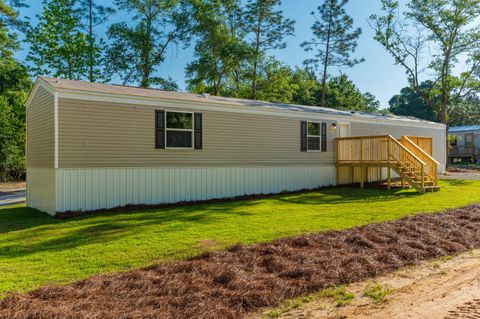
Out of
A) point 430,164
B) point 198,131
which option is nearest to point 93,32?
point 198,131

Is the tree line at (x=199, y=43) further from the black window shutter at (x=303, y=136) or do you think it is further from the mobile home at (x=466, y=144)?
the black window shutter at (x=303, y=136)

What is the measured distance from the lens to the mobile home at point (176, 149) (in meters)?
8.71

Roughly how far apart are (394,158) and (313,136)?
2953 mm

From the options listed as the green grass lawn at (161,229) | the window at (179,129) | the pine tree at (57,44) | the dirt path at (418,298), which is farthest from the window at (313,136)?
the pine tree at (57,44)

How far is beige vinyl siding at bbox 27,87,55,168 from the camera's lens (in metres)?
8.84

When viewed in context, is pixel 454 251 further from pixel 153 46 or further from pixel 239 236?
pixel 153 46

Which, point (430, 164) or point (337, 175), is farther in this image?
point (337, 175)

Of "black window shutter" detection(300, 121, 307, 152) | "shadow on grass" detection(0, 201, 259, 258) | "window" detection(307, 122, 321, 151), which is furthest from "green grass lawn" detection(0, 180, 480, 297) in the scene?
"window" detection(307, 122, 321, 151)

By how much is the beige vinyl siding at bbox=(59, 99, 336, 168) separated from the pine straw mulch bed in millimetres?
5408

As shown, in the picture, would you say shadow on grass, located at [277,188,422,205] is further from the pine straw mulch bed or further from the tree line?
the tree line

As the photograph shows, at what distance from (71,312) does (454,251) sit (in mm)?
5200

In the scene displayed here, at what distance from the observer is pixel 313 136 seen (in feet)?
44.1

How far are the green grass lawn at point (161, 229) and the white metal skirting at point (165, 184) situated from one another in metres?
0.85

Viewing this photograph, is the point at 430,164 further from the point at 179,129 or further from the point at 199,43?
the point at 199,43
